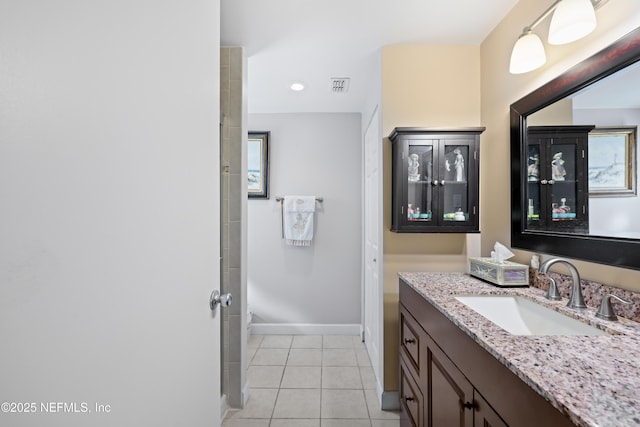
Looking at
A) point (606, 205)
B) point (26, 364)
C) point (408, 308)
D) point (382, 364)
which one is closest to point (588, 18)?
point (606, 205)

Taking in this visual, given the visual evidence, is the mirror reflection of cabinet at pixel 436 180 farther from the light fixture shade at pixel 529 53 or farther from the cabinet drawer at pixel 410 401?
the cabinet drawer at pixel 410 401

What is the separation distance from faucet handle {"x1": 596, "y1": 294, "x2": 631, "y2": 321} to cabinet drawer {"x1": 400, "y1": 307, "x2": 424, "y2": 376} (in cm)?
65

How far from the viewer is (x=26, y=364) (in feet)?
1.26

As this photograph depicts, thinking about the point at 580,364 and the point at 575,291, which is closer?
the point at 580,364

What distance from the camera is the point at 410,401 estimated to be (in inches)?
57.5

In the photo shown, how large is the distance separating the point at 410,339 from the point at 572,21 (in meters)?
1.54

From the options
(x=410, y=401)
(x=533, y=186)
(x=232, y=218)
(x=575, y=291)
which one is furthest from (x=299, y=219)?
(x=575, y=291)

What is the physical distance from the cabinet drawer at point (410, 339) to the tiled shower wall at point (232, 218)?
3.51ft

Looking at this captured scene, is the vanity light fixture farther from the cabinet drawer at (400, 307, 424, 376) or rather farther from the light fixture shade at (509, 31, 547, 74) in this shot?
the cabinet drawer at (400, 307, 424, 376)

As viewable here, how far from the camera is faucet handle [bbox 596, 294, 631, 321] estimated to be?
0.96 meters

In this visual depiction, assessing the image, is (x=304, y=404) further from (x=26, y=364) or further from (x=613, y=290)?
(x=26, y=364)

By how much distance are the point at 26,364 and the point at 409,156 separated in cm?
185

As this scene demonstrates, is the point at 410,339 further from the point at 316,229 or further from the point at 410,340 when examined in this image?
the point at 316,229

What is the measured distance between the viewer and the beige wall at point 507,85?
104 centimetres
